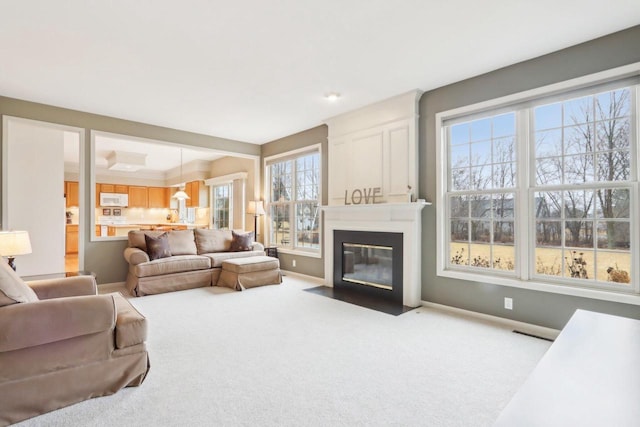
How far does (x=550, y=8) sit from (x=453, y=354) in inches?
109

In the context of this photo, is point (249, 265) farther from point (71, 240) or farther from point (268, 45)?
point (71, 240)

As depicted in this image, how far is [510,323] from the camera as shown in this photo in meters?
3.29

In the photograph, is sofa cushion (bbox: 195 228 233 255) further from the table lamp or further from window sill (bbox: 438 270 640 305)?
window sill (bbox: 438 270 640 305)

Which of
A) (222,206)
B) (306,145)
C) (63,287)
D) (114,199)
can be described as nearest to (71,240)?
(114,199)

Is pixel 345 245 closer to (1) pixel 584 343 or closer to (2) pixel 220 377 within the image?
(2) pixel 220 377

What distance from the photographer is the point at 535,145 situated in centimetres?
326

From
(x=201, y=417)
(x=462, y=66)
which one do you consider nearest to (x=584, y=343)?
(x=201, y=417)

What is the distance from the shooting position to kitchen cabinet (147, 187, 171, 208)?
10594mm

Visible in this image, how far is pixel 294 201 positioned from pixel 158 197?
6.75 m

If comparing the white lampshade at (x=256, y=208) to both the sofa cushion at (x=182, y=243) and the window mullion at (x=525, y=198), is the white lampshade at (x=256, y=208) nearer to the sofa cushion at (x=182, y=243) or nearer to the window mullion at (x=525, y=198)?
the sofa cushion at (x=182, y=243)

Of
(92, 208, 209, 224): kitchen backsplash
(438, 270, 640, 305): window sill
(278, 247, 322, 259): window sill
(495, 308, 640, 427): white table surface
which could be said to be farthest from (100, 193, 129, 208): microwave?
(495, 308, 640, 427): white table surface

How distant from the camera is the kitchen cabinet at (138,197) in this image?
401 inches

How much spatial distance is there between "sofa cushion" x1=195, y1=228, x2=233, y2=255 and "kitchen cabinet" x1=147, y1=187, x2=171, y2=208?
5820mm

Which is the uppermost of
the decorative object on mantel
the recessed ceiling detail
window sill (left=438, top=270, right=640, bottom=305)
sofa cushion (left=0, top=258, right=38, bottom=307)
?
the recessed ceiling detail
